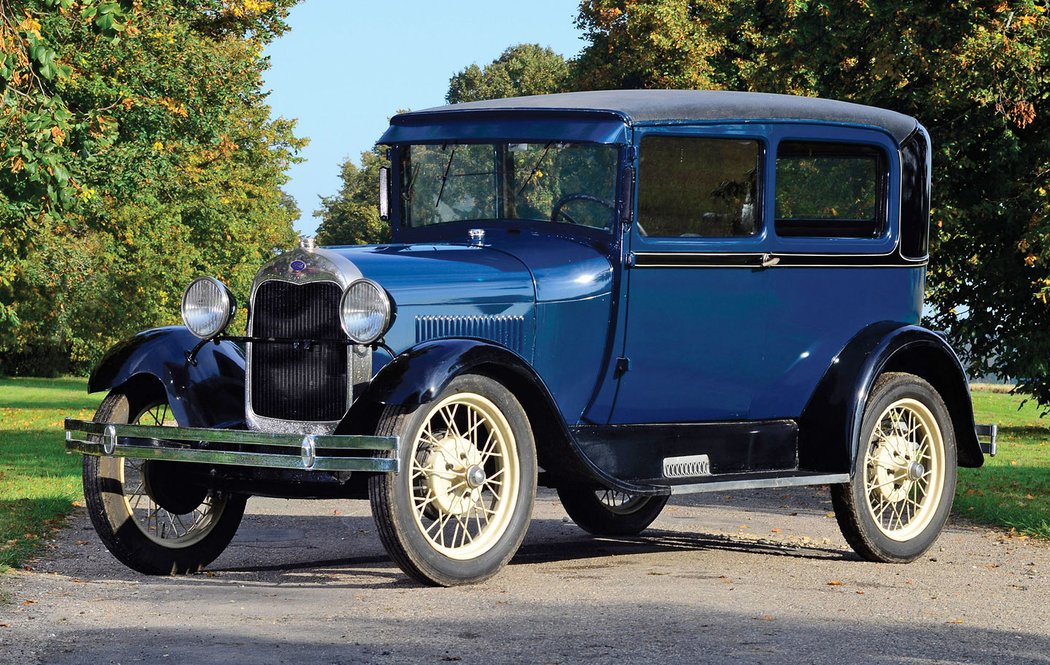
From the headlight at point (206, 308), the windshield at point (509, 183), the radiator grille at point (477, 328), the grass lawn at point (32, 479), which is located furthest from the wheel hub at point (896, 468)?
the grass lawn at point (32, 479)

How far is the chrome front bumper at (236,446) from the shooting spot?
6379 millimetres

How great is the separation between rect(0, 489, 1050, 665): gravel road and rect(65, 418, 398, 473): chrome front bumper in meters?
0.61

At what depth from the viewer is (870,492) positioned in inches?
339

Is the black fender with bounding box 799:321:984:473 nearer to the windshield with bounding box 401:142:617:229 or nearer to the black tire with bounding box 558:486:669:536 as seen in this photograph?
the black tire with bounding box 558:486:669:536

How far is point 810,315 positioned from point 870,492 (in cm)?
111

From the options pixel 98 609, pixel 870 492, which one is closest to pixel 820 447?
pixel 870 492

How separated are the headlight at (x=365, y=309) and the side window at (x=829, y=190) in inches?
99.6

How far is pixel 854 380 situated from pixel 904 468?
787mm

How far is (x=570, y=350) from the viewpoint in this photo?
298 inches

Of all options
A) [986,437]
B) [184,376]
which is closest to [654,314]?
[184,376]

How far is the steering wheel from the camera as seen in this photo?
777 centimetres

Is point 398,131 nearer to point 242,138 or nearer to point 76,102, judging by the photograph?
point 76,102

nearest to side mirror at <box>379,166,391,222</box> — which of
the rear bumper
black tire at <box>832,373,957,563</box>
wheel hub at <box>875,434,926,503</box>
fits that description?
black tire at <box>832,373,957,563</box>

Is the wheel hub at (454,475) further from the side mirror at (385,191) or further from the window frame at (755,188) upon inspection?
the side mirror at (385,191)
